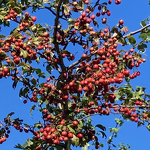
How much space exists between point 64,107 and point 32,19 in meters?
2.08

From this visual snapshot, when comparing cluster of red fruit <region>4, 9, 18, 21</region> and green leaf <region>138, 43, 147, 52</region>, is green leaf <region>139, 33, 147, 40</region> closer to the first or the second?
green leaf <region>138, 43, 147, 52</region>

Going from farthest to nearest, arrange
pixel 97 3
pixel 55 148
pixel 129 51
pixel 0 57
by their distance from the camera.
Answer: pixel 55 148, pixel 97 3, pixel 129 51, pixel 0 57

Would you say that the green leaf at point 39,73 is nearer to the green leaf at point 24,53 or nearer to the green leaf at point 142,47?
the green leaf at point 24,53

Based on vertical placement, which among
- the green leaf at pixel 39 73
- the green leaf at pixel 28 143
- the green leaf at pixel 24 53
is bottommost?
the green leaf at pixel 28 143

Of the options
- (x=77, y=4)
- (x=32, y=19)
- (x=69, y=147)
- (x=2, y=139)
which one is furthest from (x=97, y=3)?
(x=2, y=139)

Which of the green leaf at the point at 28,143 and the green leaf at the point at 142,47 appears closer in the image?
the green leaf at the point at 142,47

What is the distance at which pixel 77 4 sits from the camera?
21.0 feet

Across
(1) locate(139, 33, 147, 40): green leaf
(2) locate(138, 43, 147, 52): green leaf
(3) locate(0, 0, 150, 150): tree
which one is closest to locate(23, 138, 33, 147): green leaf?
(3) locate(0, 0, 150, 150): tree

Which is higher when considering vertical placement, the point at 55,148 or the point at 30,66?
the point at 30,66

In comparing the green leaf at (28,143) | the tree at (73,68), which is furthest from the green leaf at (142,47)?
the green leaf at (28,143)

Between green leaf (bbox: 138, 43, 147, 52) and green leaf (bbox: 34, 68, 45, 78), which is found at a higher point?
green leaf (bbox: 34, 68, 45, 78)

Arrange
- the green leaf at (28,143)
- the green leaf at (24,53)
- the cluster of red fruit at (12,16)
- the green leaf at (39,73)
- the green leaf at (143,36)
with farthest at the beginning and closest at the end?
the green leaf at (28,143) < the cluster of red fruit at (12,16) < the green leaf at (39,73) < the green leaf at (143,36) < the green leaf at (24,53)

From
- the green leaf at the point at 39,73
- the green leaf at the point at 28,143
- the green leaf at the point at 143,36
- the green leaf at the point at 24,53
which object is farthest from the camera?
the green leaf at the point at 28,143

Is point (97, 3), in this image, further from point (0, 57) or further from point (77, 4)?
point (0, 57)
